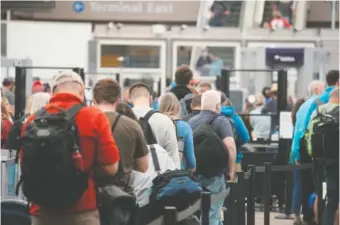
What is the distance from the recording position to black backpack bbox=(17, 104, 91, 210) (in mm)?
5230

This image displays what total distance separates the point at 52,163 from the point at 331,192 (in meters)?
4.23

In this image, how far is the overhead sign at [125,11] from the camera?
25.6 metres

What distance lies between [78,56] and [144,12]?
5018 mm

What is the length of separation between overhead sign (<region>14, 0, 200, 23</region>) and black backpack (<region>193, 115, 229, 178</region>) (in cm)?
1734

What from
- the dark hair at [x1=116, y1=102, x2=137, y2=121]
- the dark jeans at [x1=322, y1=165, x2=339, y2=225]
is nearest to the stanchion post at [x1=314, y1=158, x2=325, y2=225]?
the dark jeans at [x1=322, y1=165, x2=339, y2=225]

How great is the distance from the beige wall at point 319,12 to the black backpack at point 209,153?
61.8 ft

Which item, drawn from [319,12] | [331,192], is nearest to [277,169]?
[331,192]

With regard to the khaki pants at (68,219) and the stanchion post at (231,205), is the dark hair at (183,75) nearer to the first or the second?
the stanchion post at (231,205)

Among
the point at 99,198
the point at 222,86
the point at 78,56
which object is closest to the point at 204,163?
the point at 99,198

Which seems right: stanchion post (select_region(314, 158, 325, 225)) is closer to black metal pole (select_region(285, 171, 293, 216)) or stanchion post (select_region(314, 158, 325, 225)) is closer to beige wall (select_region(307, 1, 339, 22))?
black metal pole (select_region(285, 171, 293, 216))

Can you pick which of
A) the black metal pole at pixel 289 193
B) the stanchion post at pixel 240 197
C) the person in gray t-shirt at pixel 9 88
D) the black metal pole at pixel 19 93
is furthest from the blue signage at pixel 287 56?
the stanchion post at pixel 240 197

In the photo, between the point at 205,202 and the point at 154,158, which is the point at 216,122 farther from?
the point at 205,202

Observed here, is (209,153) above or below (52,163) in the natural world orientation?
below

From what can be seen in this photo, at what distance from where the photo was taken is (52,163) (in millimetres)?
5250
